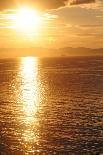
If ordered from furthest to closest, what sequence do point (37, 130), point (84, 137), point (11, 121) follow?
point (11, 121) → point (37, 130) → point (84, 137)

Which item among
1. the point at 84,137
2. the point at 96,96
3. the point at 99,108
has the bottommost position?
the point at 84,137

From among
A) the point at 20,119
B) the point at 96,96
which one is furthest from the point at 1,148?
the point at 96,96

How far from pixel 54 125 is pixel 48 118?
9371 millimetres

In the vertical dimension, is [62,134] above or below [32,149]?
above

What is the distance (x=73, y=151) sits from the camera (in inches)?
2798

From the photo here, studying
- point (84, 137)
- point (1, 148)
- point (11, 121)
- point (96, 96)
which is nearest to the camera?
point (1, 148)

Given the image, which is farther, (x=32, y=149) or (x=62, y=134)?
(x=62, y=134)

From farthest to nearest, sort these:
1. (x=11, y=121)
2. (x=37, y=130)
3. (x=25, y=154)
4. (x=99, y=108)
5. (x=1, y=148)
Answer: (x=99, y=108)
(x=11, y=121)
(x=37, y=130)
(x=1, y=148)
(x=25, y=154)

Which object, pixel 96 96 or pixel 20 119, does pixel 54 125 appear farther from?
pixel 96 96

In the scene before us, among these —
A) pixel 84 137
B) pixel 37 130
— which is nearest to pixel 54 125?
pixel 37 130

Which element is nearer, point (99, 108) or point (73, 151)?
point (73, 151)

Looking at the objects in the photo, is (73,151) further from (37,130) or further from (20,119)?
(20,119)

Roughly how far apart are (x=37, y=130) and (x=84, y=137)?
533 inches

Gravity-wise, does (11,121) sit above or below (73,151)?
above
